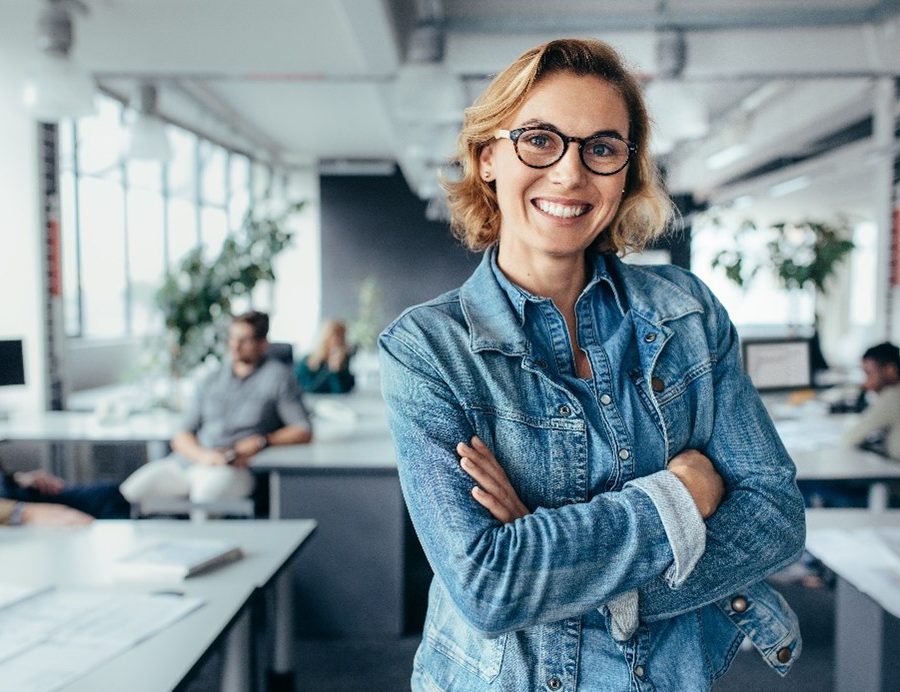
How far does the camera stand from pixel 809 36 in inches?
227

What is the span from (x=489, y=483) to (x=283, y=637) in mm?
2033

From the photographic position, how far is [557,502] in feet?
3.81

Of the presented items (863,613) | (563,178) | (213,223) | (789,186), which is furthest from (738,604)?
(789,186)

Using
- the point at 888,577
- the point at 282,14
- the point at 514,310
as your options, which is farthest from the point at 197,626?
the point at 282,14

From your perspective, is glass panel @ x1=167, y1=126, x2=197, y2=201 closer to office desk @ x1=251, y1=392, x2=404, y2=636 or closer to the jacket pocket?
office desk @ x1=251, y1=392, x2=404, y2=636

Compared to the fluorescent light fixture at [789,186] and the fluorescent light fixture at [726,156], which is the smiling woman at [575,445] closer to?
the fluorescent light fixture at [726,156]

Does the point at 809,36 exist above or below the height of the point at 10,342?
above

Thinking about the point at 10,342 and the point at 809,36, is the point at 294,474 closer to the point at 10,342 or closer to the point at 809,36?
the point at 10,342

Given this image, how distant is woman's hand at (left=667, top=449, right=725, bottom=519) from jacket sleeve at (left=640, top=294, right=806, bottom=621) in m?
0.02

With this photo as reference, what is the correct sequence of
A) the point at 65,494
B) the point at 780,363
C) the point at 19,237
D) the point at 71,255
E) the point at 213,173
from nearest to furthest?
the point at 65,494 < the point at 780,363 < the point at 19,237 < the point at 71,255 < the point at 213,173

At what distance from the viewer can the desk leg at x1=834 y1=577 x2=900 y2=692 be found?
2.01 metres

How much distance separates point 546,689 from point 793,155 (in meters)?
10.8

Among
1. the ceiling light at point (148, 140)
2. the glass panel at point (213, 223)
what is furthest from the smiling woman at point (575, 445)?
the glass panel at point (213, 223)

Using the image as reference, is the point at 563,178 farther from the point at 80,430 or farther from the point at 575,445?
the point at 80,430
